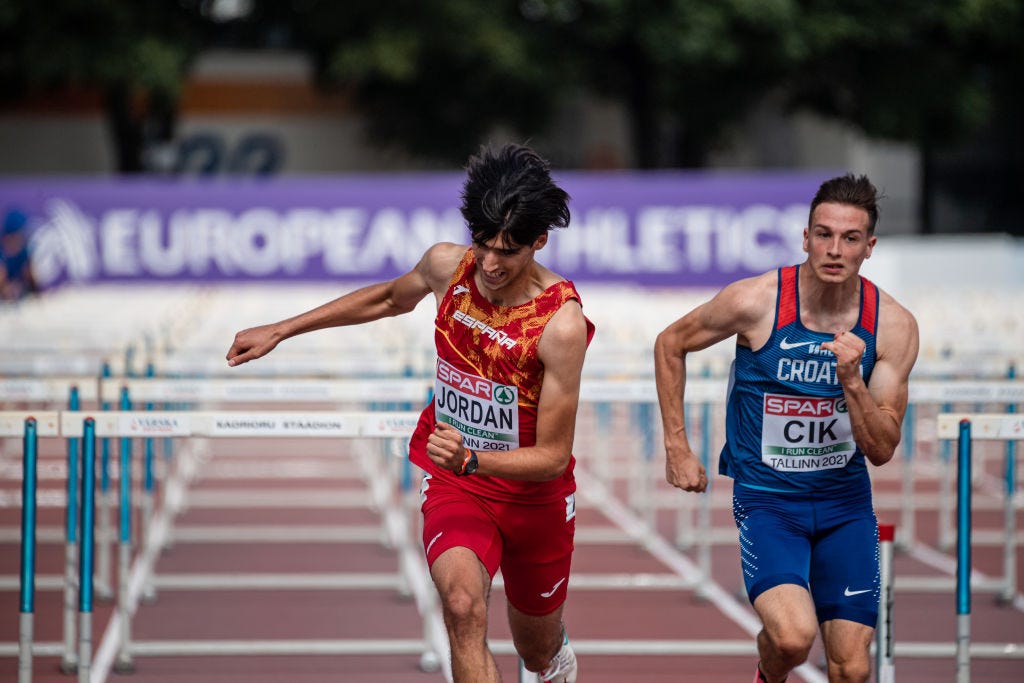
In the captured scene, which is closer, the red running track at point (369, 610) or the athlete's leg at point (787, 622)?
the athlete's leg at point (787, 622)

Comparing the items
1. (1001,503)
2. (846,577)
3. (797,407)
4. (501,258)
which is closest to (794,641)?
(846,577)

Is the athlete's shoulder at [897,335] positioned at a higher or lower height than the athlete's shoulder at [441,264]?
lower

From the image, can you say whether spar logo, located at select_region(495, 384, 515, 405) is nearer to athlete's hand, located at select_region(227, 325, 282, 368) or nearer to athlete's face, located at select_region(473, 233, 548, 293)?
athlete's face, located at select_region(473, 233, 548, 293)

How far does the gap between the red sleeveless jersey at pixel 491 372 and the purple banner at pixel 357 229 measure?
1703 centimetres

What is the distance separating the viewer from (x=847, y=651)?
5.04 metres

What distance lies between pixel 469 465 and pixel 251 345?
113 cm

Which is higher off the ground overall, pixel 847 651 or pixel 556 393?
pixel 556 393

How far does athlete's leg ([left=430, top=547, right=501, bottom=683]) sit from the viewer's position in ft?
15.8

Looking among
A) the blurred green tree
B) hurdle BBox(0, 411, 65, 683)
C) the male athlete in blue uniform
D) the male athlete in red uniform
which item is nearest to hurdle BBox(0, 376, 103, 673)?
hurdle BBox(0, 411, 65, 683)

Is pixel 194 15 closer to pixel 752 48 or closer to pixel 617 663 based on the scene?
pixel 752 48

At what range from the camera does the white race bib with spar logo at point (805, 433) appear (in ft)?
17.1

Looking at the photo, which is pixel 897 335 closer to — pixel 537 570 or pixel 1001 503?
pixel 537 570

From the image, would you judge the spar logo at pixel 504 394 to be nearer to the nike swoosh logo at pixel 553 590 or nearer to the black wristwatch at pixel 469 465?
the black wristwatch at pixel 469 465

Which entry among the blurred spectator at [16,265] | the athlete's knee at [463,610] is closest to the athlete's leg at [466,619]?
the athlete's knee at [463,610]
